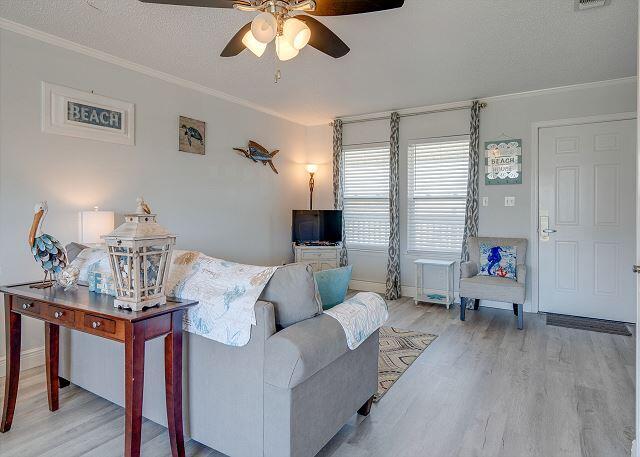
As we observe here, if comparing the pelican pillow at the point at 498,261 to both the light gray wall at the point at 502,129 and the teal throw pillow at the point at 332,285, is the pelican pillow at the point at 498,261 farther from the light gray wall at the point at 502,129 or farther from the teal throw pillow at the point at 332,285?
the teal throw pillow at the point at 332,285

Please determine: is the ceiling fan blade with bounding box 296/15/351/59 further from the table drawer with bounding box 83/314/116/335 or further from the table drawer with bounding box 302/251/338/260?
the table drawer with bounding box 302/251/338/260

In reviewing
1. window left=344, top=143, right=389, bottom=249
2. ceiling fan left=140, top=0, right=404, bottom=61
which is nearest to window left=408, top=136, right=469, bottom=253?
window left=344, top=143, right=389, bottom=249

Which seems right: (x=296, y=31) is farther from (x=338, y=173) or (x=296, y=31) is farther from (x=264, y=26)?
(x=338, y=173)

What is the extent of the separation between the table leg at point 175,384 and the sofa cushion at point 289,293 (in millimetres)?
427

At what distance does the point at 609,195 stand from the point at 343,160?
3.29 meters

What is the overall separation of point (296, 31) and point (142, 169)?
2.34 metres

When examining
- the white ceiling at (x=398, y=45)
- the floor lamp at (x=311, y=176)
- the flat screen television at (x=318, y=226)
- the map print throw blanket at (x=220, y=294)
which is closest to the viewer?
the map print throw blanket at (x=220, y=294)

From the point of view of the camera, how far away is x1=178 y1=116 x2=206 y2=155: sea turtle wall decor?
13.4 feet

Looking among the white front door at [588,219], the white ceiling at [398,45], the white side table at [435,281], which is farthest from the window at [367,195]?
→ the white front door at [588,219]

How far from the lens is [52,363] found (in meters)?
2.29

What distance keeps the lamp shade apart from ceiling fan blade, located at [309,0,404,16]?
7.52ft

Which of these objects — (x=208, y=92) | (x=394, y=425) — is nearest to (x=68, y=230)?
(x=208, y=92)

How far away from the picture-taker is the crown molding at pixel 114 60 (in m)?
2.86

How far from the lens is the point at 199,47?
10.7 ft
